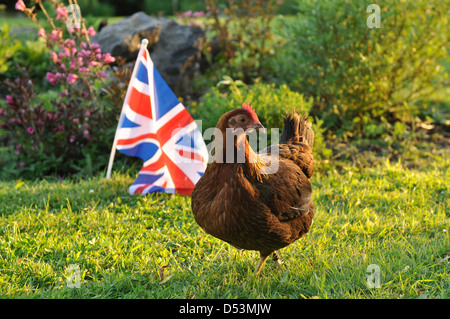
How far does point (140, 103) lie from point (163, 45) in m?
3.23

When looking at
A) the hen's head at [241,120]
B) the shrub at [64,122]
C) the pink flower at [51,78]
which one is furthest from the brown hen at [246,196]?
the pink flower at [51,78]

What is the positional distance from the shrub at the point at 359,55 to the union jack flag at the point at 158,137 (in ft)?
8.12

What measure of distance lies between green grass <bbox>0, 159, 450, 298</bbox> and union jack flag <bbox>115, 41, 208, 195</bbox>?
0.18 meters

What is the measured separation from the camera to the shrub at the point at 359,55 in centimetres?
594

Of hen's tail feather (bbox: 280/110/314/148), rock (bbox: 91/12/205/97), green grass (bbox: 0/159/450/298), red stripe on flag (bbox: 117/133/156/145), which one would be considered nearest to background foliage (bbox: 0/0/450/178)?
rock (bbox: 91/12/205/97)

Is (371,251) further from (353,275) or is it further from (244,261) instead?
(244,261)

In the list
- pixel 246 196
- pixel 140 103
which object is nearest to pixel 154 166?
pixel 140 103

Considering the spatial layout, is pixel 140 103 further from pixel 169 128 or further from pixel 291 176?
pixel 291 176

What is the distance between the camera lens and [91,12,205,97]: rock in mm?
6793

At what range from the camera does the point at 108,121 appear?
515cm

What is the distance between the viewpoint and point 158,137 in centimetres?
432

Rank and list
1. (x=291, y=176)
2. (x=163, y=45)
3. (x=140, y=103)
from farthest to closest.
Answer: (x=163, y=45) → (x=140, y=103) → (x=291, y=176)

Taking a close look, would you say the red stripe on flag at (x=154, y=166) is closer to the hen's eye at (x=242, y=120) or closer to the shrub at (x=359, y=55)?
the hen's eye at (x=242, y=120)

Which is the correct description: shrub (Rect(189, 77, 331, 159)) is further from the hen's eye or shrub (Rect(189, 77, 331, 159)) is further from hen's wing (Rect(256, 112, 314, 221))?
the hen's eye
